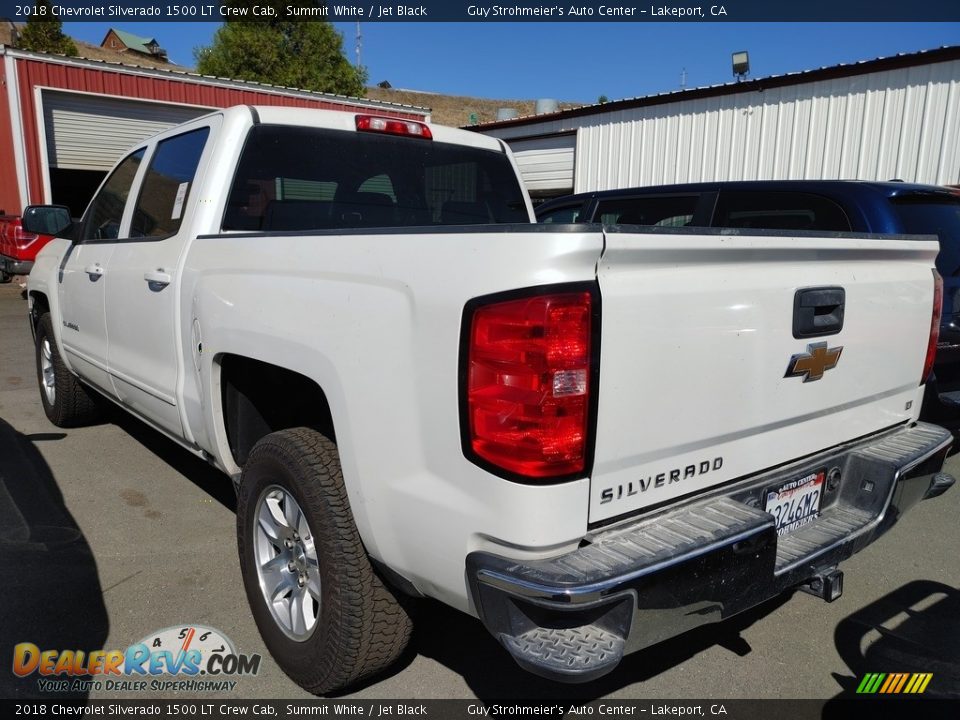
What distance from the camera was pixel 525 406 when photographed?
1.67 m

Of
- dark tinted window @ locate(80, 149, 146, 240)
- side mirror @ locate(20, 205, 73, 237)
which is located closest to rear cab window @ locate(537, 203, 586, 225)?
dark tinted window @ locate(80, 149, 146, 240)

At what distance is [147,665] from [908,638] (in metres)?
2.96

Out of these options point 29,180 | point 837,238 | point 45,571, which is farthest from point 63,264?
point 29,180

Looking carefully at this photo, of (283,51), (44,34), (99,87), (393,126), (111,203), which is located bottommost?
(111,203)

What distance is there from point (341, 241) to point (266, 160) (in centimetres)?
126

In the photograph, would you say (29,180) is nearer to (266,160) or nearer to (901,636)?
(266,160)

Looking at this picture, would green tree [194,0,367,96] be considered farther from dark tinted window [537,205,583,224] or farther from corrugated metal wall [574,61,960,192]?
dark tinted window [537,205,583,224]

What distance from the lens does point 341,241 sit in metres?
2.13

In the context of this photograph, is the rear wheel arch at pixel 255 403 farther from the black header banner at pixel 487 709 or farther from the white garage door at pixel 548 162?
the white garage door at pixel 548 162

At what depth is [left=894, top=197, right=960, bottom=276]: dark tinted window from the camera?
4.08 metres

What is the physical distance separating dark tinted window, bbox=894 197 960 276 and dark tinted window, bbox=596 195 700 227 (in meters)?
1.37

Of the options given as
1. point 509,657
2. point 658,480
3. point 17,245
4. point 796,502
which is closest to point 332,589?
point 509,657

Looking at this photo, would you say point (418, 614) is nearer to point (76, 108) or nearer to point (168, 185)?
point (168, 185)

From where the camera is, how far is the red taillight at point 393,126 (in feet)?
11.2
